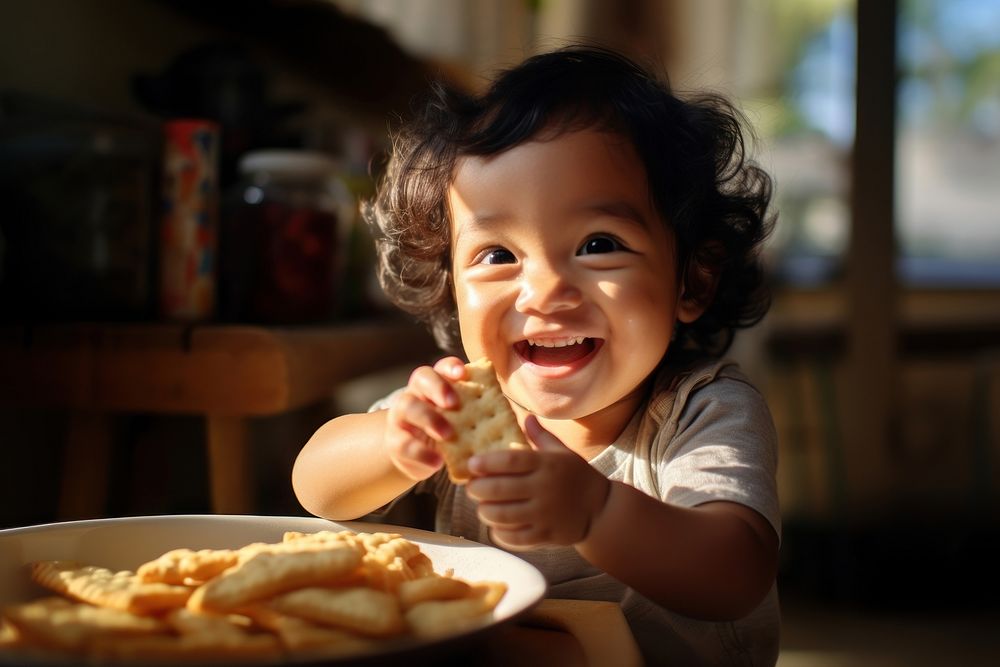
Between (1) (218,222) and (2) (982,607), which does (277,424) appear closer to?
(1) (218,222)

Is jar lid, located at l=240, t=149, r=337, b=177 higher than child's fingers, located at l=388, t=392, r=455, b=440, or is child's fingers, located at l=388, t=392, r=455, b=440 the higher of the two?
jar lid, located at l=240, t=149, r=337, b=177

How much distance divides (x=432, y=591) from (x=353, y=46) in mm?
1885

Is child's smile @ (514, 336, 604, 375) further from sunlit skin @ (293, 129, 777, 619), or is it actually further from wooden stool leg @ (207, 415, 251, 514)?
wooden stool leg @ (207, 415, 251, 514)

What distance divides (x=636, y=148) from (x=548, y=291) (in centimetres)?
18

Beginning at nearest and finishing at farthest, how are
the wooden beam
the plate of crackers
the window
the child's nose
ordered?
1. the plate of crackers
2. the child's nose
3. the wooden beam
4. the window

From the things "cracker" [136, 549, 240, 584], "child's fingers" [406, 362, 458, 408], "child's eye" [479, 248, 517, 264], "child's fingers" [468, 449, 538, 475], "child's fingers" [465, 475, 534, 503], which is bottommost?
"cracker" [136, 549, 240, 584]

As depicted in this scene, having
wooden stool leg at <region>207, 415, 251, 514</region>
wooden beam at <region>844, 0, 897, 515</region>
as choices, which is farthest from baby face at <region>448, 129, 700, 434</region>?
wooden beam at <region>844, 0, 897, 515</region>

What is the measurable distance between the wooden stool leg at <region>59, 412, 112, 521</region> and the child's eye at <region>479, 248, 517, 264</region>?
812 millimetres

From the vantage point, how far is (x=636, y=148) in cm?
95

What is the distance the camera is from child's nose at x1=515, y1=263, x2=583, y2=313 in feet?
2.91

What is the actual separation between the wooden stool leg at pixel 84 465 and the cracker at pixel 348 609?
101cm

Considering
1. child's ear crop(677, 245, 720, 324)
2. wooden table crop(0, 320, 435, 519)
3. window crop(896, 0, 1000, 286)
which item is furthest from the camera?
window crop(896, 0, 1000, 286)

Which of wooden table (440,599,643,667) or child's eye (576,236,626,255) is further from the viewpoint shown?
child's eye (576,236,626,255)

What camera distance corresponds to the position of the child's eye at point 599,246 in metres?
0.92
